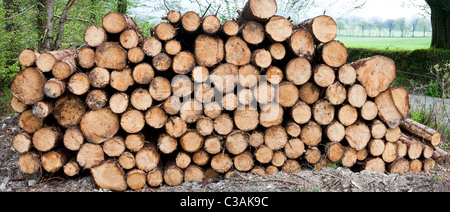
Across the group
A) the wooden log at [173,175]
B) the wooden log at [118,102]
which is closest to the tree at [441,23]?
the wooden log at [173,175]

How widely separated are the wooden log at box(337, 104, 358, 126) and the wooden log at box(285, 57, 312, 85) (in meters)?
0.53

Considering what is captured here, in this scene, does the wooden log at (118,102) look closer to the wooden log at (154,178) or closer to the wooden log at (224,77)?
the wooden log at (154,178)

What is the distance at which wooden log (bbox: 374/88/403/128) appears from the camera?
3232mm

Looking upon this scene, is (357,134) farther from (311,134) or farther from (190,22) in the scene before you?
(190,22)

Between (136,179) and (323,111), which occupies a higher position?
(323,111)

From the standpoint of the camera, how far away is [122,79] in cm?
296

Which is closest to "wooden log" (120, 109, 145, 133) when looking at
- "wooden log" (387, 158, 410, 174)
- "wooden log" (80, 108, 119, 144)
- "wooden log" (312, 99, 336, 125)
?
"wooden log" (80, 108, 119, 144)

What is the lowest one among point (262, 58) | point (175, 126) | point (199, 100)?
point (175, 126)

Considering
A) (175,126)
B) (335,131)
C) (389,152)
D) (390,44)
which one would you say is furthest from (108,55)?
(390,44)

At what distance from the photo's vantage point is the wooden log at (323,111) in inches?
124

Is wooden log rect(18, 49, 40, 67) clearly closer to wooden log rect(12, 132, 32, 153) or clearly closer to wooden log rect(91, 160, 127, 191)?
wooden log rect(12, 132, 32, 153)

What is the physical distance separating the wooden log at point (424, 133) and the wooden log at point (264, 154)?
179 cm

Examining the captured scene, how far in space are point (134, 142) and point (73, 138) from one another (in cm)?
62

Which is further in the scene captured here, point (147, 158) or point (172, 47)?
point (147, 158)
